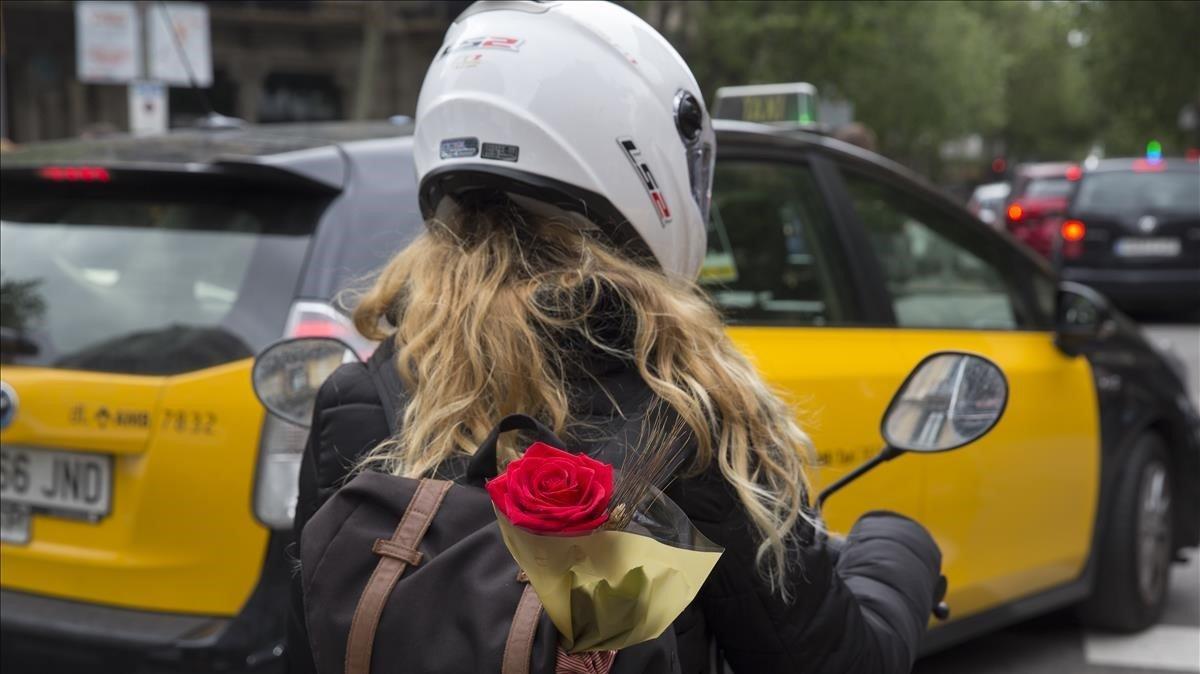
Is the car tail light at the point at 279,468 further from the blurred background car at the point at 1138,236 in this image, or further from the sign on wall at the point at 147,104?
the blurred background car at the point at 1138,236

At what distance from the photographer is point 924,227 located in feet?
13.9

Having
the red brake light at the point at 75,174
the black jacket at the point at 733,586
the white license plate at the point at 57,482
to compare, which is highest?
the black jacket at the point at 733,586

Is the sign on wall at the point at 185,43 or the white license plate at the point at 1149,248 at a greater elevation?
the sign on wall at the point at 185,43

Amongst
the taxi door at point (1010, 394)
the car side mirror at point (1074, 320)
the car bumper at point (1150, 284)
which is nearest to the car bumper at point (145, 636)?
the taxi door at point (1010, 394)

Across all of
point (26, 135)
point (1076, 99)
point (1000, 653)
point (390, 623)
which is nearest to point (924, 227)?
point (1000, 653)

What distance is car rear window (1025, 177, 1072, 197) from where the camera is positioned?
752 inches

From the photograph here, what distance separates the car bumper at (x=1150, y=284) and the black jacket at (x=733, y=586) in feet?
46.1

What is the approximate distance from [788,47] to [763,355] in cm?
799

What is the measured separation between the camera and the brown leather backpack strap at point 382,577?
133 centimetres

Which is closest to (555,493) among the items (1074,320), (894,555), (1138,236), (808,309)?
(894,555)

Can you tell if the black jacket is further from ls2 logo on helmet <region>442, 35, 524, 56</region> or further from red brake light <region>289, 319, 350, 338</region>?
red brake light <region>289, 319, 350, 338</region>

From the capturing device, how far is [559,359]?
1.56 metres

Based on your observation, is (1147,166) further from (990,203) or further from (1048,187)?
(990,203)

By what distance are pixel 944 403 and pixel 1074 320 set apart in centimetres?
251
